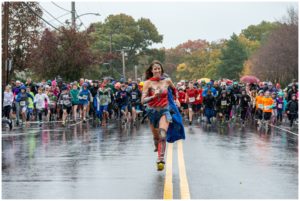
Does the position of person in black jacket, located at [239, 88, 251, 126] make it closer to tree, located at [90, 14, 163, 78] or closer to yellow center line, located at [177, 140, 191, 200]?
yellow center line, located at [177, 140, 191, 200]

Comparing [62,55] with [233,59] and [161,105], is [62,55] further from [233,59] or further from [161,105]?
[233,59]

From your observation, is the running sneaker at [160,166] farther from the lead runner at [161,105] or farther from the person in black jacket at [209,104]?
the person in black jacket at [209,104]

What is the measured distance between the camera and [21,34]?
48.7 meters

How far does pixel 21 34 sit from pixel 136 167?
37.6 meters

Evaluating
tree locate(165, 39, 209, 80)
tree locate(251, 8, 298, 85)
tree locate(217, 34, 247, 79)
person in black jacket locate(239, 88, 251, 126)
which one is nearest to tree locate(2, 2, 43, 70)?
person in black jacket locate(239, 88, 251, 126)

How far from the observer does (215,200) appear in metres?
8.94

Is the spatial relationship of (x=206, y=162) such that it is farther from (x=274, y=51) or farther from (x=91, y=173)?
(x=274, y=51)

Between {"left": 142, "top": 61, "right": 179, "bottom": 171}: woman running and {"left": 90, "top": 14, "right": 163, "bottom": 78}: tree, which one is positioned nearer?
{"left": 142, "top": 61, "right": 179, "bottom": 171}: woman running

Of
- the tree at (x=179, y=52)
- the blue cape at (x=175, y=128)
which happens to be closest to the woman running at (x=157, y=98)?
the blue cape at (x=175, y=128)

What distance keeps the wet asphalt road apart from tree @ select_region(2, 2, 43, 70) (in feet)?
94.8

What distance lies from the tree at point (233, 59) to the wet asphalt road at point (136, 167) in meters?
112

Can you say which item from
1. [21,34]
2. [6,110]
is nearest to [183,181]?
[6,110]

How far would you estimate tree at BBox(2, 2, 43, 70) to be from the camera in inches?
1913

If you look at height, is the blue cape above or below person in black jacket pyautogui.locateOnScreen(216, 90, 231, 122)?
below
